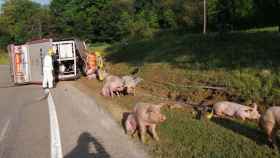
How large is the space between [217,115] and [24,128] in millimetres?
5183

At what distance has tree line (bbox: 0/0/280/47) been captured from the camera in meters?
68.8

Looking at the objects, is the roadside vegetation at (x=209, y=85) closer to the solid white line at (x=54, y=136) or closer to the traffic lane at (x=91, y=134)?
the traffic lane at (x=91, y=134)

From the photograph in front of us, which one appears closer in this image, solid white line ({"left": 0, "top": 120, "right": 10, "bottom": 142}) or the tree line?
solid white line ({"left": 0, "top": 120, "right": 10, "bottom": 142})

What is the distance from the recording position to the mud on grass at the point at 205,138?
7629 mm

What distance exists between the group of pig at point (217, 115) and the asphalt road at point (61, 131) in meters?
0.38

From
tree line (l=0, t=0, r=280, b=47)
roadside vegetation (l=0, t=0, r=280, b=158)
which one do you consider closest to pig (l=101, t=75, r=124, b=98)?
roadside vegetation (l=0, t=0, r=280, b=158)

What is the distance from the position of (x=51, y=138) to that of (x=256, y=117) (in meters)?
5.12

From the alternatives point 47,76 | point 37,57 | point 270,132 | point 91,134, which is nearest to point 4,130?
point 91,134

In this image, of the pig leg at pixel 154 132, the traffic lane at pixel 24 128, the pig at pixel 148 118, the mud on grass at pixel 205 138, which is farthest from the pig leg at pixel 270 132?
the traffic lane at pixel 24 128

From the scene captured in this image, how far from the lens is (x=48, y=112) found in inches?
510

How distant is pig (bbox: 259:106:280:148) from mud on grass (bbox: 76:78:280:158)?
0.70 feet

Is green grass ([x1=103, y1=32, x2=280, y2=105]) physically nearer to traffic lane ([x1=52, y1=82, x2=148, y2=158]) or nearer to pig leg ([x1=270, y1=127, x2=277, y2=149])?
pig leg ([x1=270, y1=127, x2=277, y2=149])

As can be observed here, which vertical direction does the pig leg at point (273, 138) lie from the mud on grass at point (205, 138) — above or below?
above

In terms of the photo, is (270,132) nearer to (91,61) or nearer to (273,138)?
(273,138)
